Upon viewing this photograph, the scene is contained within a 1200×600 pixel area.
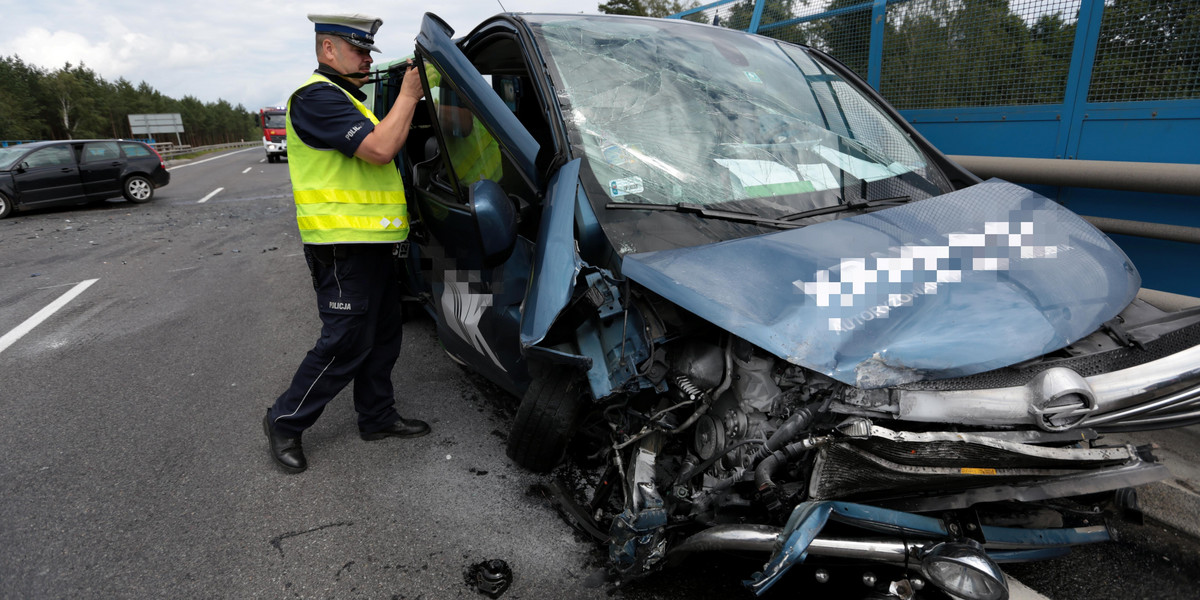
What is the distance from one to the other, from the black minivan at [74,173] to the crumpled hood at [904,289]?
1470cm

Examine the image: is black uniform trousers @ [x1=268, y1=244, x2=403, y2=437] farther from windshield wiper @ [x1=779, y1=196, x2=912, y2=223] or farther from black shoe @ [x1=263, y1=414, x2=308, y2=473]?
windshield wiper @ [x1=779, y1=196, x2=912, y2=223]

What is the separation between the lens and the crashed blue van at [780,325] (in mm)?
1566

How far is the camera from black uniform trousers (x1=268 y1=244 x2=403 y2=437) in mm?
2848

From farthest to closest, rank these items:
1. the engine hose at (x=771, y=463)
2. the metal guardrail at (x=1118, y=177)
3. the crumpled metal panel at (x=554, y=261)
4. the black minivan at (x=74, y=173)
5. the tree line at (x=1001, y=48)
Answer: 1. the black minivan at (x=74, y=173)
2. the tree line at (x=1001, y=48)
3. the metal guardrail at (x=1118, y=177)
4. the crumpled metal panel at (x=554, y=261)
5. the engine hose at (x=771, y=463)

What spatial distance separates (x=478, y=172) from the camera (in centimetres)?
276

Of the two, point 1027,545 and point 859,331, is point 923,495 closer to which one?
point 1027,545

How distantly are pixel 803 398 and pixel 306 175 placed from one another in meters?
2.20

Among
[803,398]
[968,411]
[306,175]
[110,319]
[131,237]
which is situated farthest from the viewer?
[131,237]

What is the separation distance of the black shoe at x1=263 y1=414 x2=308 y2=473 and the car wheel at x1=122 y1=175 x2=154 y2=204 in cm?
1354

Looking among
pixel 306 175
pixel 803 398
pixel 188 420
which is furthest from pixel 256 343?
pixel 803 398

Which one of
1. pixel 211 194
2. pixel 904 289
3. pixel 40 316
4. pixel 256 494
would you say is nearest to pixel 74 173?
pixel 211 194

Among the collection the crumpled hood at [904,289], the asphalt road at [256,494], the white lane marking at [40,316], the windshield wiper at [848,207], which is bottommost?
the asphalt road at [256,494]

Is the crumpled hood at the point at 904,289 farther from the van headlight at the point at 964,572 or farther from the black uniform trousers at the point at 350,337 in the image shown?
the black uniform trousers at the point at 350,337

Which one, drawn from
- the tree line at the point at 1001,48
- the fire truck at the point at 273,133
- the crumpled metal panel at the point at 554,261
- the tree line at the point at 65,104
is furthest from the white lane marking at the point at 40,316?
the tree line at the point at 65,104
